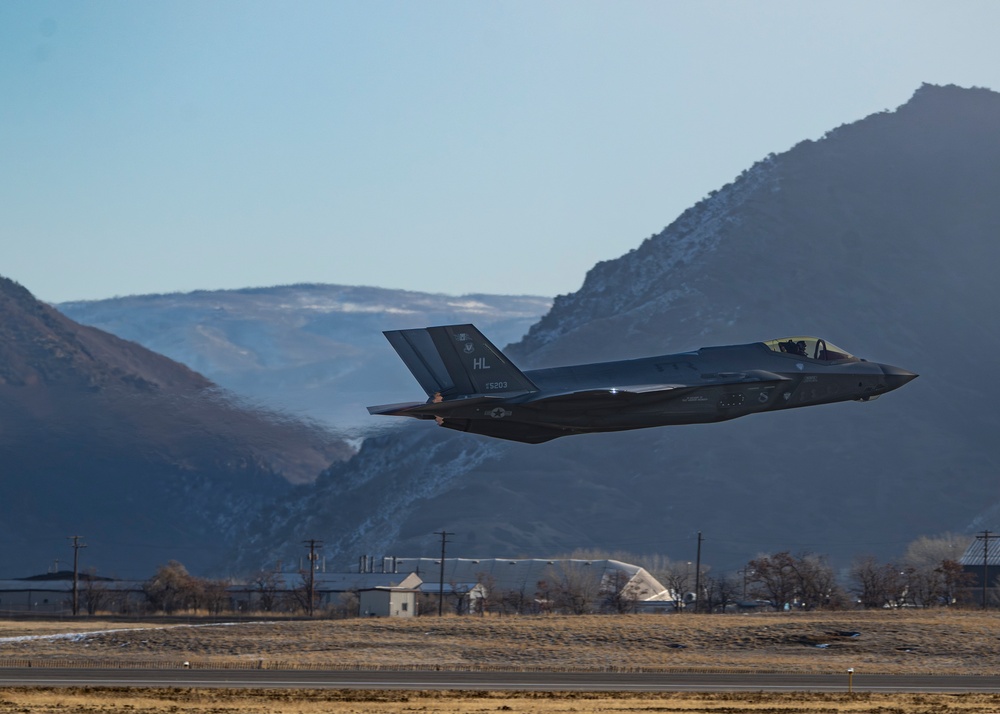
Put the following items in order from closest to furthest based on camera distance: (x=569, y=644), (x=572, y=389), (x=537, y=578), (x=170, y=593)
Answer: (x=572, y=389), (x=569, y=644), (x=170, y=593), (x=537, y=578)

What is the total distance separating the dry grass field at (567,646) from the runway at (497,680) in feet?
10.6

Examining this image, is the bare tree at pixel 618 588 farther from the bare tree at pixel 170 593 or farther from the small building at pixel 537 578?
the bare tree at pixel 170 593

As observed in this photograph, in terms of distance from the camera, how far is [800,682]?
207 feet

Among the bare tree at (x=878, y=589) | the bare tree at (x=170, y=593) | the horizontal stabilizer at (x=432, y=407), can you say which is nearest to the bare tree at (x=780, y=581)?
the bare tree at (x=878, y=589)

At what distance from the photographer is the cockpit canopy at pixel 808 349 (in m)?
56.0

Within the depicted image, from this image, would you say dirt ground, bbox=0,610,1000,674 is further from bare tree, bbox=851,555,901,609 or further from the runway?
bare tree, bbox=851,555,901,609

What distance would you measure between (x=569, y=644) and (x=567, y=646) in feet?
2.31

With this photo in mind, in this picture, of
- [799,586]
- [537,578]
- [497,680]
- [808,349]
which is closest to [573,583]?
[537,578]

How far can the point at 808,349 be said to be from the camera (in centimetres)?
5638

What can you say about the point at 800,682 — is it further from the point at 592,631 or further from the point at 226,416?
the point at 226,416

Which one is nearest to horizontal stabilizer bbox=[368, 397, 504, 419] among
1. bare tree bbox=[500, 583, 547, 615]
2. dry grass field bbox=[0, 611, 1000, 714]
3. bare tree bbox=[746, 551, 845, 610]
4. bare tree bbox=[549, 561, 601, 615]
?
dry grass field bbox=[0, 611, 1000, 714]

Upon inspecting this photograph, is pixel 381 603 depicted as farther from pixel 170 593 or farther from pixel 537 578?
pixel 537 578

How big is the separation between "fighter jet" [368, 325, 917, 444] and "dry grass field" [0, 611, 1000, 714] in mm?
11204

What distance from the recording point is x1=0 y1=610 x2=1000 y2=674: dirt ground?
243ft
